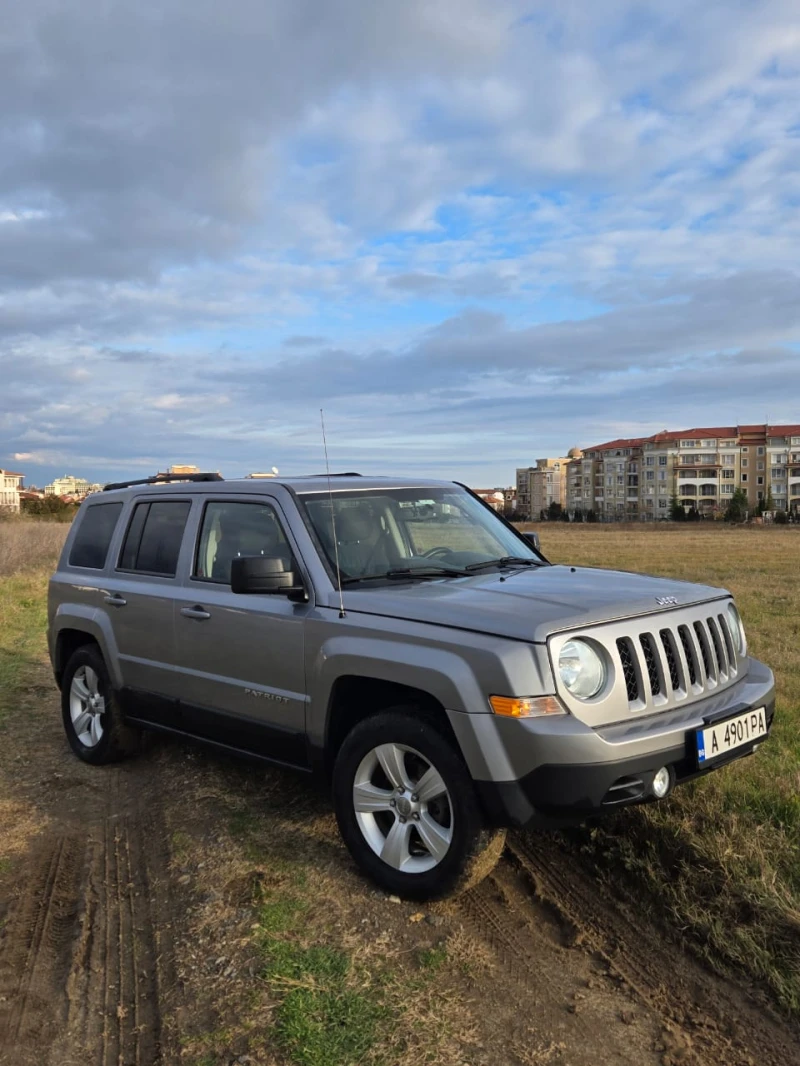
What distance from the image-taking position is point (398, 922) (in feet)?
11.2

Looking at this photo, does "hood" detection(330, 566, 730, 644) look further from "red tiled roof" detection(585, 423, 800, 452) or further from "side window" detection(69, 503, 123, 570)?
"red tiled roof" detection(585, 423, 800, 452)

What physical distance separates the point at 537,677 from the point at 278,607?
153cm

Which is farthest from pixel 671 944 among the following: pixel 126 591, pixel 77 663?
pixel 77 663

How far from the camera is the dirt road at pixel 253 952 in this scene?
8.84 ft

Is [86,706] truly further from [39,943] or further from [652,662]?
[652,662]

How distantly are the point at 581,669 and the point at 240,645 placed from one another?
188 centimetres

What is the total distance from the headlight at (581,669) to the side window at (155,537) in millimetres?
2676

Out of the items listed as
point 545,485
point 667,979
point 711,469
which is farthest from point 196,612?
point 545,485

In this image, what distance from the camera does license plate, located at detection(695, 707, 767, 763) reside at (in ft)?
11.1

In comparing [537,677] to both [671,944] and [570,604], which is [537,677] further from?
[671,944]

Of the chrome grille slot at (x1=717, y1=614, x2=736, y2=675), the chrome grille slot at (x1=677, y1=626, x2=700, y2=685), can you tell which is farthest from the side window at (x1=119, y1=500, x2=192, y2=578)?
the chrome grille slot at (x1=717, y1=614, x2=736, y2=675)

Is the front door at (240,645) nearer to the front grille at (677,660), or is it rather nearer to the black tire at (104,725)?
the black tire at (104,725)

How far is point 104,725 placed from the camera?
18.7ft

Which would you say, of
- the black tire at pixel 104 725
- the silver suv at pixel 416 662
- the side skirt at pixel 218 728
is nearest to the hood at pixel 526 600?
the silver suv at pixel 416 662
